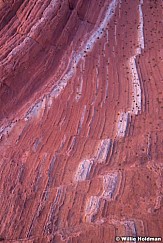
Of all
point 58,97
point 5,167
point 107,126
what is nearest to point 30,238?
point 5,167

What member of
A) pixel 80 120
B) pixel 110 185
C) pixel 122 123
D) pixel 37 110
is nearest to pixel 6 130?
pixel 37 110

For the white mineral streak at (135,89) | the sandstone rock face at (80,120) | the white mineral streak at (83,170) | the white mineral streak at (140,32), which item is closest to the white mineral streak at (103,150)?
the sandstone rock face at (80,120)

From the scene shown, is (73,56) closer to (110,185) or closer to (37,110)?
(37,110)

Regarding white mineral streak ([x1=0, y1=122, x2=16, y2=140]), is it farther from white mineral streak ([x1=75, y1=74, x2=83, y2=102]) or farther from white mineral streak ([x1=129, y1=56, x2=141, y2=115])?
white mineral streak ([x1=129, y1=56, x2=141, y2=115])

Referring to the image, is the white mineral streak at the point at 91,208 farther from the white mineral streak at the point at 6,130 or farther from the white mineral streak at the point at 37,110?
the white mineral streak at the point at 6,130

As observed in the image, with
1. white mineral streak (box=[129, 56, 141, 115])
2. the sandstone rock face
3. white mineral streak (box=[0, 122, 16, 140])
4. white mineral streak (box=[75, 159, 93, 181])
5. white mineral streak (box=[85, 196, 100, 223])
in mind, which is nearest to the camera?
white mineral streak (box=[85, 196, 100, 223])

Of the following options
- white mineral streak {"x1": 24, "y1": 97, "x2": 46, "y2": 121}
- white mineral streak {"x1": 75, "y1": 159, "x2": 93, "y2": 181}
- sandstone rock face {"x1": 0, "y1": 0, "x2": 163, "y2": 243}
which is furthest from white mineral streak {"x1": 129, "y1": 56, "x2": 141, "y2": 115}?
white mineral streak {"x1": 24, "y1": 97, "x2": 46, "y2": 121}
